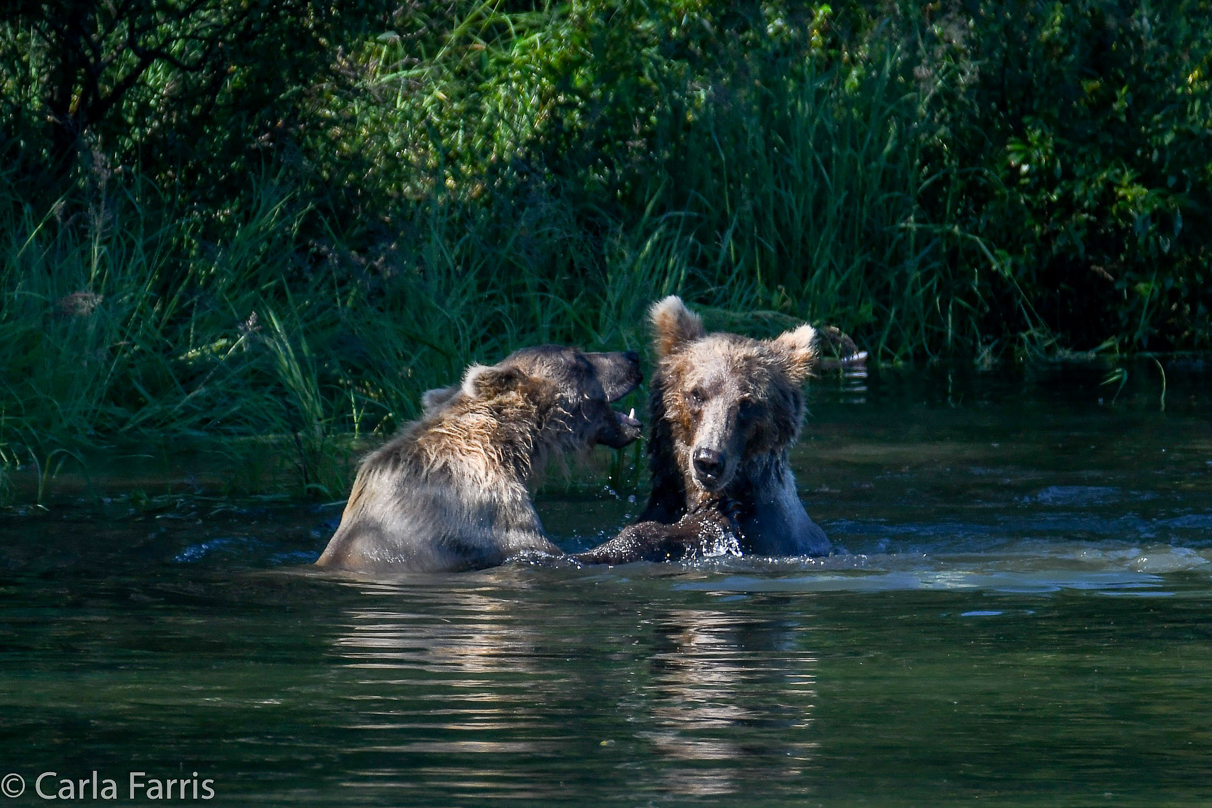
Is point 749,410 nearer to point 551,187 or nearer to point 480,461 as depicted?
point 480,461

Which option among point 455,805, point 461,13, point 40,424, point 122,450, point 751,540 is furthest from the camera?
point 461,13

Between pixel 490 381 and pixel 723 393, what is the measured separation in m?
1.01

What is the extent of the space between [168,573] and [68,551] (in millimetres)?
560

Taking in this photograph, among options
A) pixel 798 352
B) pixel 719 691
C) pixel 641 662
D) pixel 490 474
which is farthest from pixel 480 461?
pixel 719 691

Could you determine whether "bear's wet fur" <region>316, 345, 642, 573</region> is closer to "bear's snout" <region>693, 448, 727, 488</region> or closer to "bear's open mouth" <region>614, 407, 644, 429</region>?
"bear's open mouth" <region>614, 407, 644, 429</region>

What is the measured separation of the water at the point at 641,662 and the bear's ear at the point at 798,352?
80cm

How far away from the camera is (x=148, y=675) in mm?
5180

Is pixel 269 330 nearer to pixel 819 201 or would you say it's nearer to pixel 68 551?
pixel 68 551

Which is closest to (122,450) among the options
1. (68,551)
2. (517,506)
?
(68,551)

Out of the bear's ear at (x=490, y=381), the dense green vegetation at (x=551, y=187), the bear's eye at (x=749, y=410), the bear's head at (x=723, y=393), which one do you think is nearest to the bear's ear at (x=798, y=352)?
the bear's head at (x=723, y=393)

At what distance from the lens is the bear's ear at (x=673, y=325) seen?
796 cm

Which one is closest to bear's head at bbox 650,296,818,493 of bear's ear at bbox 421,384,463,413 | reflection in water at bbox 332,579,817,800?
bear's ear at bbox 421,384,463,413

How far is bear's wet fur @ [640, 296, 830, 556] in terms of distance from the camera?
753 centimetres

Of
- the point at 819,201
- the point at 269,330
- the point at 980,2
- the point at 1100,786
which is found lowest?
the point at 1100,786
